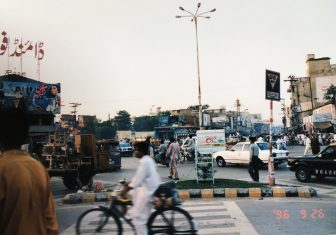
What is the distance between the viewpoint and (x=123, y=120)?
126m

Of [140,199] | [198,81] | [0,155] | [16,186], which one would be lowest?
[140,199]

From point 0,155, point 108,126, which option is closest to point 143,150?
point 0,155

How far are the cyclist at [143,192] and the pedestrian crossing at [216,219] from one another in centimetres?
98

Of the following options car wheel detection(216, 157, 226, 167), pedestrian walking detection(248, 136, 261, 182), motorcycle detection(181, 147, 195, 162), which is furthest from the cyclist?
motorcycle detection(181, 147, 195, 162)

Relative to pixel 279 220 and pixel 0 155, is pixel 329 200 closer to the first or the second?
pixel 279 220

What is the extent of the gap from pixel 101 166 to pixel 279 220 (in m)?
11.2

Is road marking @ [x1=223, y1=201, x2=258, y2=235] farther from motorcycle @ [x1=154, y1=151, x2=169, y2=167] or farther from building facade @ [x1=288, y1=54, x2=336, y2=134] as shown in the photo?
building facade @ [x1=288, y1=54, x2=336, y2=134]

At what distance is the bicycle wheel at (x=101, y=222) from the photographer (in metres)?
6.50

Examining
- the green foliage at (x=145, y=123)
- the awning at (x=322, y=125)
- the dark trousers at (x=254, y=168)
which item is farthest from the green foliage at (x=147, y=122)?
the dark trousers at (x=254, y=168)

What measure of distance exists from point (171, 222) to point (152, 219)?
33cm

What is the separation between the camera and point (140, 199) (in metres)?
6.02

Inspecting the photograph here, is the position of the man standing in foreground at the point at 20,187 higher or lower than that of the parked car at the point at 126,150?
higher

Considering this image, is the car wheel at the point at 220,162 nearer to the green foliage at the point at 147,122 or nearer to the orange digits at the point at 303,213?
the orange digits at the point at 303,213
